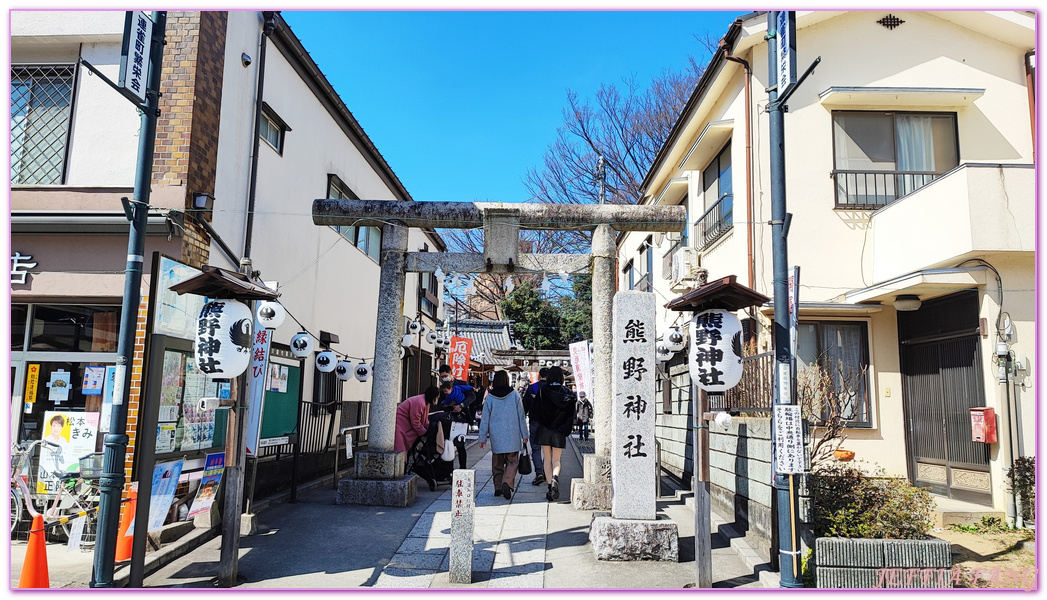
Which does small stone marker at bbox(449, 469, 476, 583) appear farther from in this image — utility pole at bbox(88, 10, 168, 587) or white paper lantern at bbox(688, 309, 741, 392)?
utility pole at bbox(88, 10, 168, 587)

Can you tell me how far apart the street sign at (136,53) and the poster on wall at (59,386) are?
14.5 ft

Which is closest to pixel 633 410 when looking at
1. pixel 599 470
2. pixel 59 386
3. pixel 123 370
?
pixel 599 470

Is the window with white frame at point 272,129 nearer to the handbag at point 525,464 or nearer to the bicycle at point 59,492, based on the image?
the bicycle at point 59,492

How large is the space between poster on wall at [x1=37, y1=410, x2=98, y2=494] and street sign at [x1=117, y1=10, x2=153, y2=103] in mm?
4560

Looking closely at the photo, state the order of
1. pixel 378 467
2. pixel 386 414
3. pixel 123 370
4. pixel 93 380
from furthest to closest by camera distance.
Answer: pixel 386 414 → pixel 378 467 → pixel 93 380 → pixel 123 370

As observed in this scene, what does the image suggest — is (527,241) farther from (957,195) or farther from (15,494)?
(15,494)

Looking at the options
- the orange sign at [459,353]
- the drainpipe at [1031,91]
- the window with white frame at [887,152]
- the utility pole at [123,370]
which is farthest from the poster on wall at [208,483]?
the drainpipe at [1031,91]

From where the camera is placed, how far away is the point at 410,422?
1185cm

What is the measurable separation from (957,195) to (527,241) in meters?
24.1

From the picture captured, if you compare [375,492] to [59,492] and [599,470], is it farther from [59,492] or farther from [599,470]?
[59,492]

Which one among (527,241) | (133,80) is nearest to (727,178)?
(133,80)

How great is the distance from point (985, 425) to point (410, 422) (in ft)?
29.4

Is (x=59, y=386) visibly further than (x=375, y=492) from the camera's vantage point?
No

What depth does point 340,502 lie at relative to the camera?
10602 millimetres
